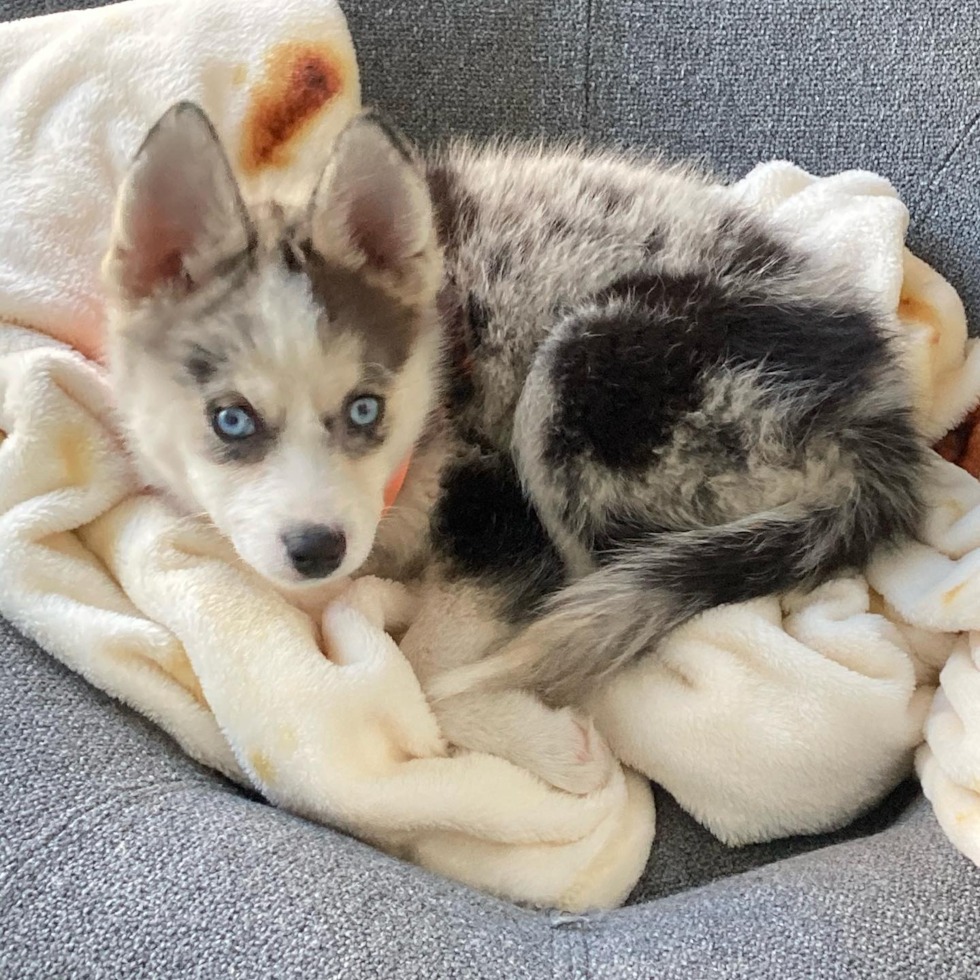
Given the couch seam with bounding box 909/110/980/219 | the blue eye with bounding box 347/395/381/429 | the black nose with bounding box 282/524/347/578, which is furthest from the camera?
the couch seam with bounding box 909/110/980/219

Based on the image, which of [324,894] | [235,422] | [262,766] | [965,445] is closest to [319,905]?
[324,894]

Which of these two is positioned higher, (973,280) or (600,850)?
(973,280)

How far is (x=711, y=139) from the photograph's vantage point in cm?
221

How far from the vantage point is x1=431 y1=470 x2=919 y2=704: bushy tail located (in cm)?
148

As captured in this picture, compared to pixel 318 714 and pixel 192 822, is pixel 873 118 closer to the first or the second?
pixel 318 714

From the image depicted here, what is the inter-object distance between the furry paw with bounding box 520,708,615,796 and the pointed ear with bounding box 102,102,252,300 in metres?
0.84

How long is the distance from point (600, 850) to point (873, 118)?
158 centimetres

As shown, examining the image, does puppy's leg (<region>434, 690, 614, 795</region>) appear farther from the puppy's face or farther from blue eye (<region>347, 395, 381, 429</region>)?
blue eye (<region>347, 395, 381, 429</region>)

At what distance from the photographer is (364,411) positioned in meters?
1.41

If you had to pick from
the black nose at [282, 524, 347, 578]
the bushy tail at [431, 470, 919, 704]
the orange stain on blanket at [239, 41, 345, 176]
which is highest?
the orange stain on blanket at [239, 41, 345, 176]

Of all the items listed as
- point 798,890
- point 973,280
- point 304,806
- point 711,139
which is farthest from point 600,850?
point 711,139

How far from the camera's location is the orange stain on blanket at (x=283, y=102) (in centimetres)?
191

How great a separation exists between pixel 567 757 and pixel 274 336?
0.74 m

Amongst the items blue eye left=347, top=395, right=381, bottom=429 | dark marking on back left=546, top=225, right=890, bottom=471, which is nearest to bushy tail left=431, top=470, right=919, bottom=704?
dark marking on back left=546, top=225, right=890, bottom=471
